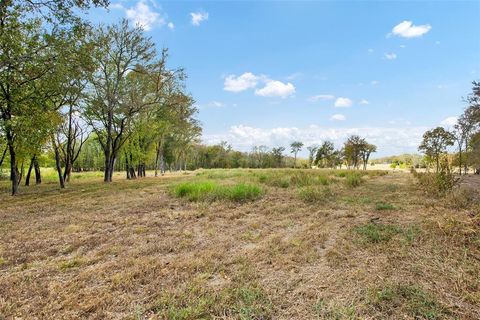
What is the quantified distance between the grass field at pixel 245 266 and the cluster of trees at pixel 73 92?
641 centimetres

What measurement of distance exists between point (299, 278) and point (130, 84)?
1819 cm

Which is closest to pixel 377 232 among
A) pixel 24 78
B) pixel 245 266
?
pixel 245 266

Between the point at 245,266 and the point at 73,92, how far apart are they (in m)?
14.8

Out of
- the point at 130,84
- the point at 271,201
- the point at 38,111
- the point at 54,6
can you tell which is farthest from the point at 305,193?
the point at 130,84

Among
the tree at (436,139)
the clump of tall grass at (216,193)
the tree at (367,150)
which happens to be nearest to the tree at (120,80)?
→ the clump of tall grass at (216,193)

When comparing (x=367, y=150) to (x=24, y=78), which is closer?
(x=24, y=78)

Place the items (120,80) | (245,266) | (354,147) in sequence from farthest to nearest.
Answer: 1. (354,147)
2. (120,80)
3. (245,266)

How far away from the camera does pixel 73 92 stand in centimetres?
1348

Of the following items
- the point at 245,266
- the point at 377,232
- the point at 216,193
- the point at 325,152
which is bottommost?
the point at 245,266

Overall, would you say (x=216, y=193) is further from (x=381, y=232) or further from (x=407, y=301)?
(x=407, y=301)

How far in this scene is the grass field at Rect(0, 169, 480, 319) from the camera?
2348 mm

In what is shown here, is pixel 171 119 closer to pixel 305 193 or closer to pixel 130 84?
pixel 130 84

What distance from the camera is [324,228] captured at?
4.88 metres

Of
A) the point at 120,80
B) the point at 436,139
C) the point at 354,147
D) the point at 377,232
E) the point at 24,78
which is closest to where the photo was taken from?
the point at 377,232
